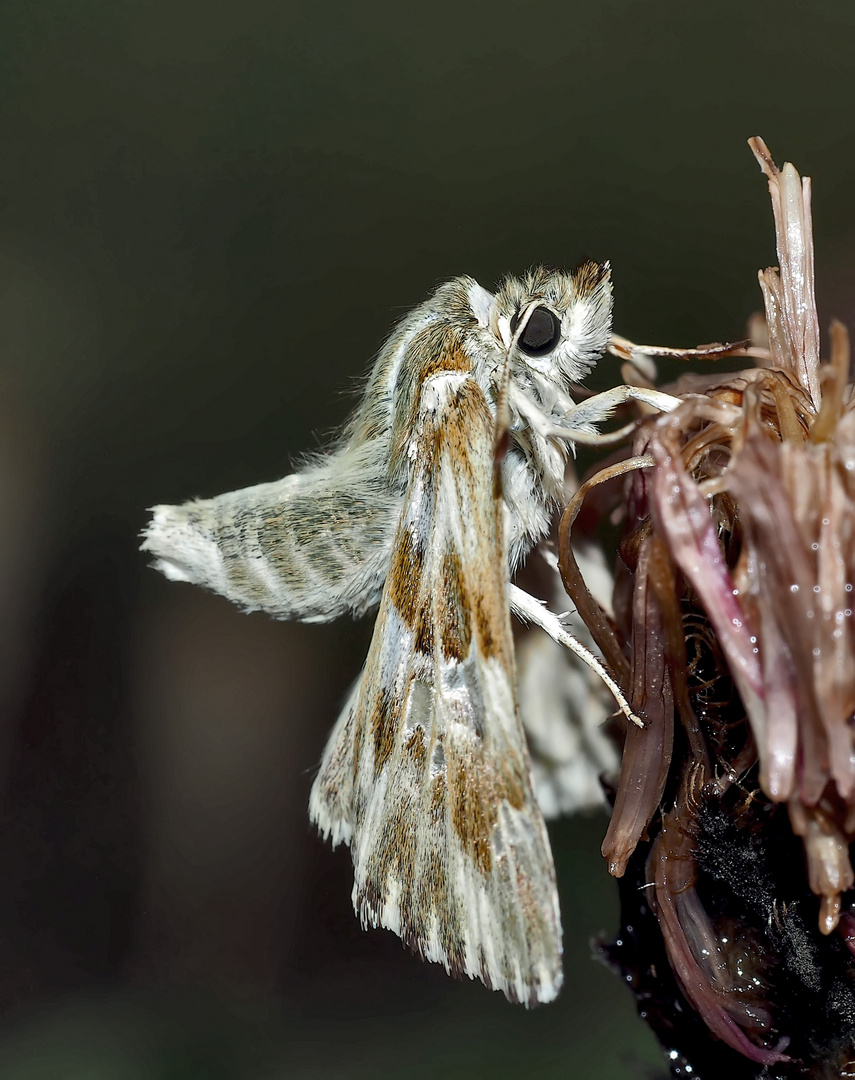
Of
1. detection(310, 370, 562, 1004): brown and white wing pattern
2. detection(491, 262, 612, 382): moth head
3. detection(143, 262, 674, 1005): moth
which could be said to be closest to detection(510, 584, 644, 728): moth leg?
detection(143, 262, 674, 1005): moth

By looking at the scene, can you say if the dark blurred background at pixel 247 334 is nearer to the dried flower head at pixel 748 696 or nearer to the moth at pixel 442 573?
the moth at pixel 442 573

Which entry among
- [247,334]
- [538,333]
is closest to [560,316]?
[538,333]

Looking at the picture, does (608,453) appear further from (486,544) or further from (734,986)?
(734,986)

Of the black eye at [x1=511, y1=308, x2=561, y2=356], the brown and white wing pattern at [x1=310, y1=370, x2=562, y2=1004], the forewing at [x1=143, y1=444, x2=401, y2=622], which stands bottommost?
the brown and white wing pattern at [x1=310, y1=370, x2=562, y2=1004]

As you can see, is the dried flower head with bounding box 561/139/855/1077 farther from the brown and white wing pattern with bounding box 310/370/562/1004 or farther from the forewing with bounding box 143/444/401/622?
the forewing with bounding box 143/444/401/622

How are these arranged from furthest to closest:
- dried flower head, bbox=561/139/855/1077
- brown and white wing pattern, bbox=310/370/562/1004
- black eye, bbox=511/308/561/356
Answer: black eye, bbox=511/308/561/356 → brown and white wing pattern, bbox=310/370/562/1004 → dried flower head, bbox=561/139/855/1077

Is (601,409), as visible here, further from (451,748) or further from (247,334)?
(247,334)

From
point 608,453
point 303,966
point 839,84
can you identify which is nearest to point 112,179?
point 608,453
